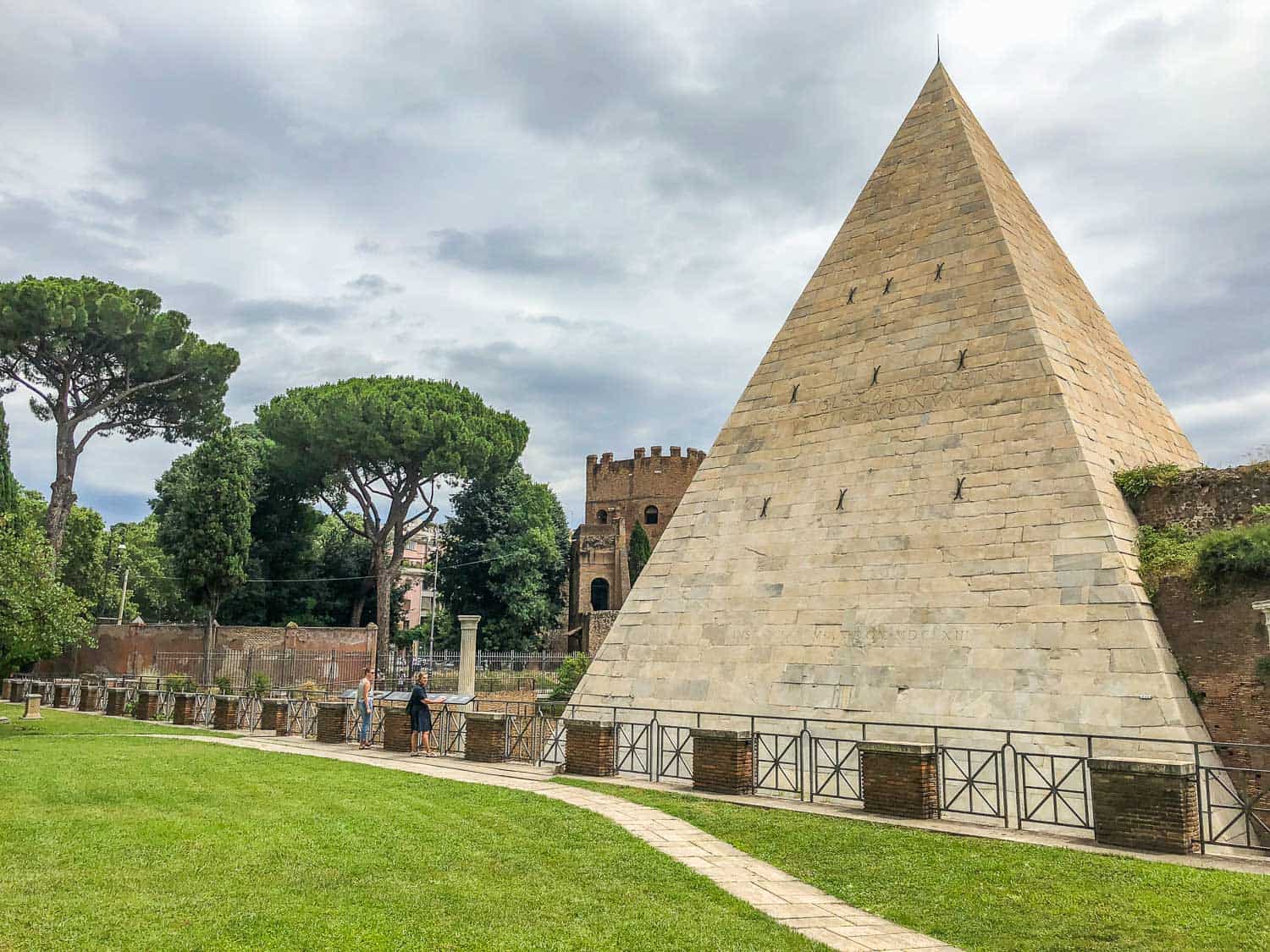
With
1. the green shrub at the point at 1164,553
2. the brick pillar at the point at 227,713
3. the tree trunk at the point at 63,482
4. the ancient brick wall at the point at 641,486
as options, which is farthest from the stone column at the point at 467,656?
the ancient brick wall at the point at 641,486

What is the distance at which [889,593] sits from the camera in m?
11.6

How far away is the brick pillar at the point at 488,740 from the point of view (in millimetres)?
12484

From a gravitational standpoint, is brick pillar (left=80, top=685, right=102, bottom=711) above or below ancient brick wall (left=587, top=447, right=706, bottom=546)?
below

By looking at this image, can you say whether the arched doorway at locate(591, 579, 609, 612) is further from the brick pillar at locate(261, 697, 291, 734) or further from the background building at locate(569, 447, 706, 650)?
the brick pillar at locate(261, 697, 291, 734)

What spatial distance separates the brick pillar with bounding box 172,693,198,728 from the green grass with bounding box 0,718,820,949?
27.1 ft

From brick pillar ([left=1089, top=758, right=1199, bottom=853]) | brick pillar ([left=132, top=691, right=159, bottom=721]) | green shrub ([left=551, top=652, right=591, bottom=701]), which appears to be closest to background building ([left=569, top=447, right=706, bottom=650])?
green shrub ([left=551, top=652, right=591, bottom=701])

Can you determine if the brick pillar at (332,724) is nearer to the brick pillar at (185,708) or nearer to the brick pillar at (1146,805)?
the brick pillar at (185,708)

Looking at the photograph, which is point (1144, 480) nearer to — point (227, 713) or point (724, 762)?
point (724, 762)

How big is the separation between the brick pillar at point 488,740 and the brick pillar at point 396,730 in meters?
1.47

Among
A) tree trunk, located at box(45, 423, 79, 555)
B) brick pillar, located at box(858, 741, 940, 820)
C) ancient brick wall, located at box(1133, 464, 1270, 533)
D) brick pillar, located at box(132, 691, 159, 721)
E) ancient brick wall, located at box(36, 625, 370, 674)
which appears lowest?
brick pillar, located at box(132, 691, 159, 721)

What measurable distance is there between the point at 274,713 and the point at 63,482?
17.0 meters

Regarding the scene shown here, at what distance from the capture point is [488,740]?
1249 centimetres

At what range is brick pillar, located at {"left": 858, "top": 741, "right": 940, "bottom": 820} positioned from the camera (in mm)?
8547

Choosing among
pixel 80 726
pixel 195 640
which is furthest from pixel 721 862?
pixel 195 640
